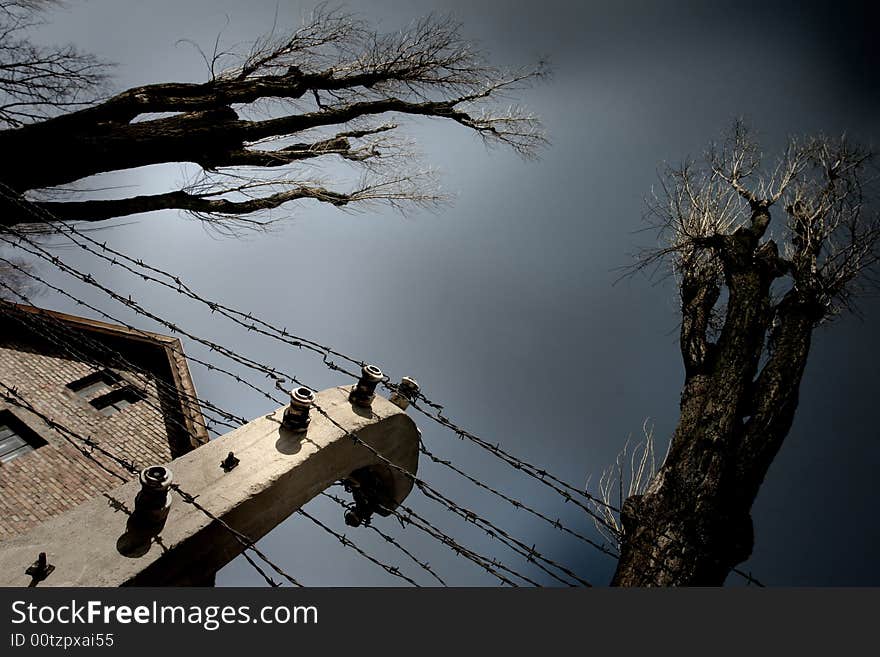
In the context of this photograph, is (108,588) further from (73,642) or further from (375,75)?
(375,75)

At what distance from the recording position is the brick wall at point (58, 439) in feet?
23.8

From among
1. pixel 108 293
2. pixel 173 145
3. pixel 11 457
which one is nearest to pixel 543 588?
pixel 108 293

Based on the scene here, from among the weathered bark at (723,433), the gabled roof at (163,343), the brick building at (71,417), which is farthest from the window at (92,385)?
the weathered bark at (723,433)

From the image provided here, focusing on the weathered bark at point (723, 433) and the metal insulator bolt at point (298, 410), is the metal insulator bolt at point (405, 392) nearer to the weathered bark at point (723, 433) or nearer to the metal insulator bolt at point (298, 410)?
Answer: the metal insulator bolt at point (298, 410)

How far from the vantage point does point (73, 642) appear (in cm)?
219

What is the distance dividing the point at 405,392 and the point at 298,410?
1081 mm

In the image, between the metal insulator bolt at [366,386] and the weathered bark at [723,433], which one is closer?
the weathered bark at [723,433]

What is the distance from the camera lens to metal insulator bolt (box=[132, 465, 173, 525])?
251 cm

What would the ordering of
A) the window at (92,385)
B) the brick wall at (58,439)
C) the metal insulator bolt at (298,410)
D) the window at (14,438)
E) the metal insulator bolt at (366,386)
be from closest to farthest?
the metal insulator bolt at (298,410) → the metal insulator bolt at (366,386) → the brick wall at (58,439) → the window at (14,438) → the window at (92,385)

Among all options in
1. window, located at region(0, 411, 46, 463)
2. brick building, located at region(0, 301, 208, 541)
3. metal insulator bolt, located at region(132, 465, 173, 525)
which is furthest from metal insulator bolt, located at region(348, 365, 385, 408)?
window, located at region(0, 411, 46, 463)

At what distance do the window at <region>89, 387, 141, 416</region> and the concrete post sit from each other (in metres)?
8.01

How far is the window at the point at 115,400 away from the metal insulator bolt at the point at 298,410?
811 cm

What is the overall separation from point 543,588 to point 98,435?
383 inches

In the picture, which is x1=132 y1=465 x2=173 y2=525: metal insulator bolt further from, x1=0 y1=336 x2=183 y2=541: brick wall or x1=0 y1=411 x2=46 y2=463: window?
x1=0 y1=411 x2=46 y2=463: window
